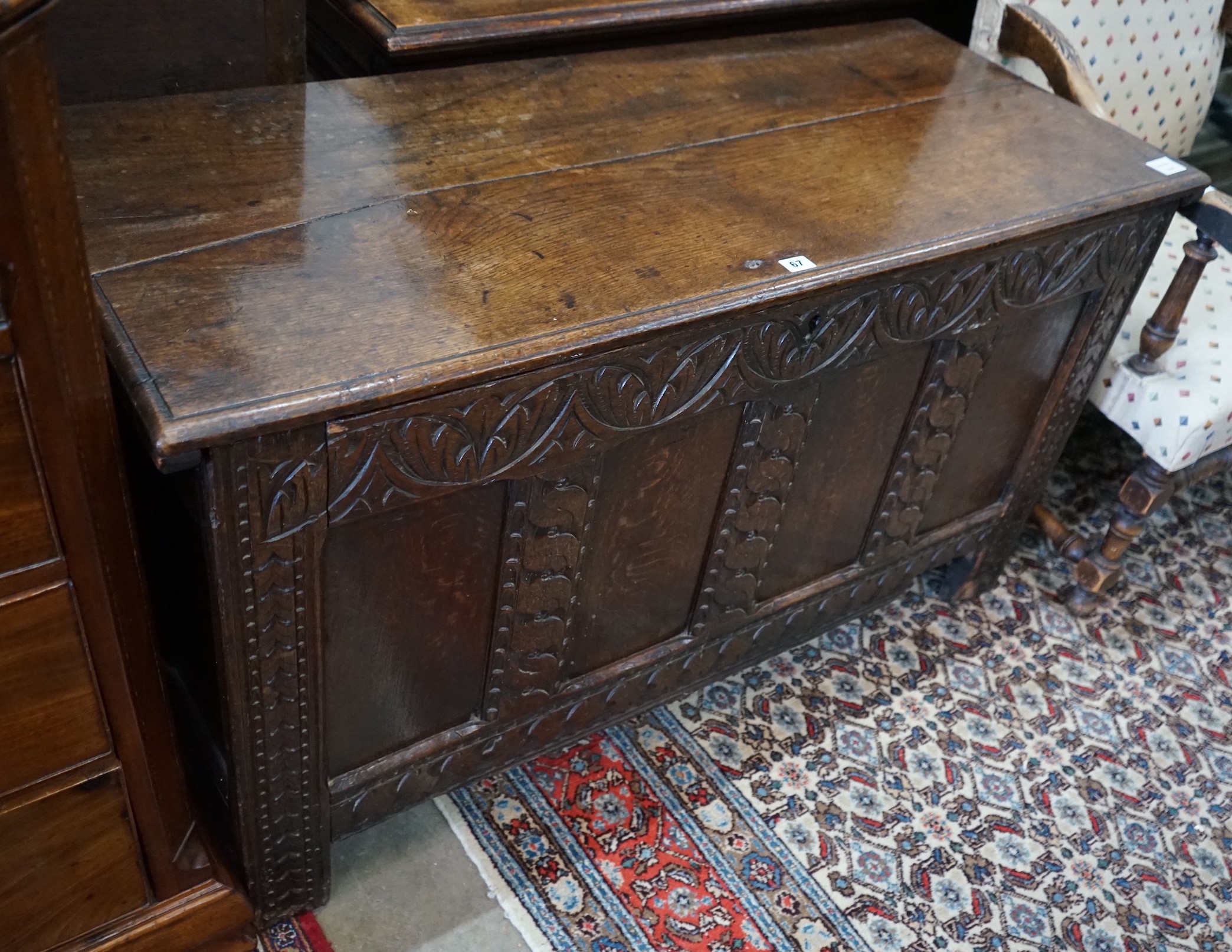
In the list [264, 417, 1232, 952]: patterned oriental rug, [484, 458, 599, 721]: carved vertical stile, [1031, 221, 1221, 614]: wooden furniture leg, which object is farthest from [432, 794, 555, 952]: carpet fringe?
[1031, 221, 1221, 614]: wooden furniture leg

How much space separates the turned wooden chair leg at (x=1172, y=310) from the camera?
71.1 inches

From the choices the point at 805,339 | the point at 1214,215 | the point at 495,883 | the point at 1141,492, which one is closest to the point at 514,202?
the point at 805,339

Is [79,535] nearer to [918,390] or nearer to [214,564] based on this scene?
[214,564]

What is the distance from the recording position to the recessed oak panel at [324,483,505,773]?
1.25 metres

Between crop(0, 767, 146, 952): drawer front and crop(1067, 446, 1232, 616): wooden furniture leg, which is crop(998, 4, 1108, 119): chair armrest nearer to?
crop(1067, 446, 1232, 616): wooden furniture leg

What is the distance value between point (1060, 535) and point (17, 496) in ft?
6.21

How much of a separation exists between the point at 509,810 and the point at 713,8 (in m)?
1.24

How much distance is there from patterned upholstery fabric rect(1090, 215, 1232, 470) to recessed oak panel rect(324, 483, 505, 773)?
1.20 meters

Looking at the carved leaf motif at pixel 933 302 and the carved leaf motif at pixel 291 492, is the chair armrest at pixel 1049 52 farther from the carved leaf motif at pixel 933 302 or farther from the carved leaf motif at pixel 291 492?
the carved leaf motif at pixel 291 492

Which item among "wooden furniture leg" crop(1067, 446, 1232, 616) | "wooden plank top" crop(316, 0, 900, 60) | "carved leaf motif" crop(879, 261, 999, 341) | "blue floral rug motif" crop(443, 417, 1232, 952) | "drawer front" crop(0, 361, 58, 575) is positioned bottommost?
"blue floral rug motif" crop(443, 417, 1232, 952)

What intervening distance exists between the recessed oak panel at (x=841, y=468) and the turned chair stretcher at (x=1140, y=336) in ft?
1.75

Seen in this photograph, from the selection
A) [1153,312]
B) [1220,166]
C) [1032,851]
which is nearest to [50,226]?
[1032,851]

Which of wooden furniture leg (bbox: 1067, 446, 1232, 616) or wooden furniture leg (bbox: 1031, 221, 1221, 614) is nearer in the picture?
wooden furniture leg (bbox: 1031, 221, 1221, 614)

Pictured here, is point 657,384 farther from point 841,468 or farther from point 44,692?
point 44,692
